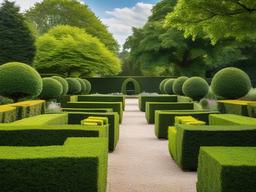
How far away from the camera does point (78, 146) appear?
17.9ft

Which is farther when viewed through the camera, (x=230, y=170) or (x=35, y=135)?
(x=35, y=135)

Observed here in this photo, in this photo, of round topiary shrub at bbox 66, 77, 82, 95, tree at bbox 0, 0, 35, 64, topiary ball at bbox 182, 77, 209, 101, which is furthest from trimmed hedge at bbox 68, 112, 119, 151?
tree at bbox 0, 0, 35, 64

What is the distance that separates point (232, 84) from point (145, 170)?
1031 cm

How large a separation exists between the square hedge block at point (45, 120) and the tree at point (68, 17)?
1734 inches

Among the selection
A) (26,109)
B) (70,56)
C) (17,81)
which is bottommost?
(26,109)

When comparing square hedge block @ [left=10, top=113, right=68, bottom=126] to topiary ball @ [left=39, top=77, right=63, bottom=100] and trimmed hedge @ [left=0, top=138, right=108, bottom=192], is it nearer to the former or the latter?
trimmed hedge @ [left=0, top=138, right=108, bottom=192]

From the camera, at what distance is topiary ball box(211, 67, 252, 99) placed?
17.5m

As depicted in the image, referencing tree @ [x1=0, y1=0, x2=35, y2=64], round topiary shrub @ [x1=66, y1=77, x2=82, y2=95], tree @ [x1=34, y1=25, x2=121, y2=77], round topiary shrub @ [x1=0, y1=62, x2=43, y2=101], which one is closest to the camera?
round topiary shrub @ [x1=0, y1=62, x2=43, y2=101]

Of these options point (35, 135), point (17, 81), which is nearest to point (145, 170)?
point (35, 135)

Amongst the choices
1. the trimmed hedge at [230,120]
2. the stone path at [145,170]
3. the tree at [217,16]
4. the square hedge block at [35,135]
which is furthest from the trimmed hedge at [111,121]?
the tree at [217,16]

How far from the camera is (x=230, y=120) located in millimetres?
9852

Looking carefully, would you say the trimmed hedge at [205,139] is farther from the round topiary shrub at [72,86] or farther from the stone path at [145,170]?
the round topiary shrub at [72,86]

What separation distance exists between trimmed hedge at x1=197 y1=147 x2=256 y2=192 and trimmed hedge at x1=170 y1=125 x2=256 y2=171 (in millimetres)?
2302

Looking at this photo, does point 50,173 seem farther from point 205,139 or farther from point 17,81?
point 17,81
